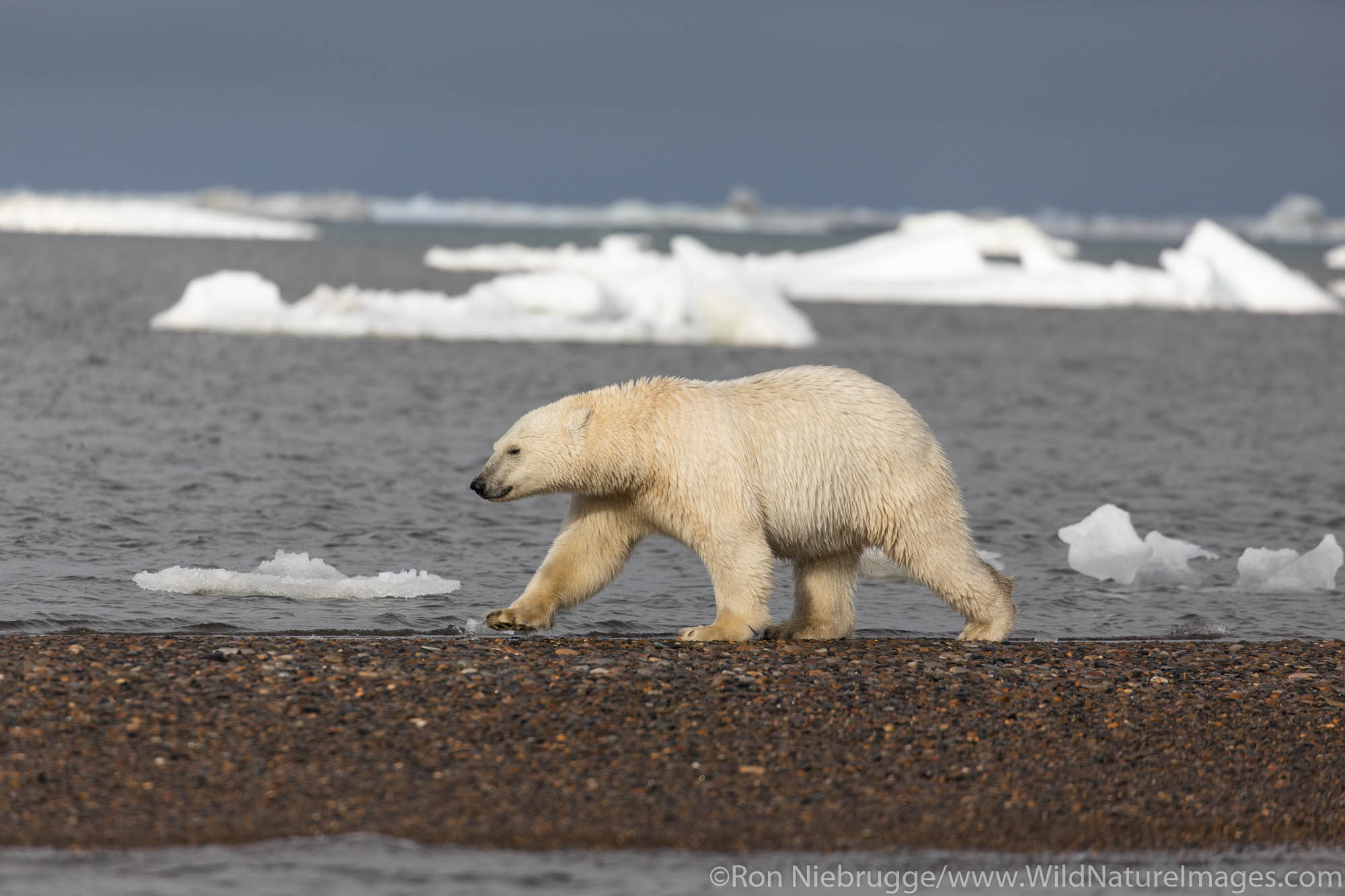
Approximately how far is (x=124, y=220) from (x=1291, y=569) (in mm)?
85208

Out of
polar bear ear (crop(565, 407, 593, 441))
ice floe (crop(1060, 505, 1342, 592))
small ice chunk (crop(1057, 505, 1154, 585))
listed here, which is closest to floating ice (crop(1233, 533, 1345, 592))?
ice floe (crop(1060, 505, 1342, 592))

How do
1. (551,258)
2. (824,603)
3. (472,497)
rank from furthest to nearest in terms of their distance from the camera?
1. (551,258)
2. (472,497)
3. (824,603)

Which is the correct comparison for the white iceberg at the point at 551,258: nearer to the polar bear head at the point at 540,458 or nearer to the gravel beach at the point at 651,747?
the polar bear head at the point at 540,458

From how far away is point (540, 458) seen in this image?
742 centimetres

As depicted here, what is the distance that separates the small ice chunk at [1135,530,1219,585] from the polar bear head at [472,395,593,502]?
173 inches

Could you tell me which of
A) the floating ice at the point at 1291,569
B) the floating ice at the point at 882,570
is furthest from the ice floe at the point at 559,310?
the floating ice at the point at 1291,569

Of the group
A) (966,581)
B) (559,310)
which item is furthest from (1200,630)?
(559,310)

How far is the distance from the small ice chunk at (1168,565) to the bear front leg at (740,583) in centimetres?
387

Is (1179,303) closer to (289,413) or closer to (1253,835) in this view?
(289,413)

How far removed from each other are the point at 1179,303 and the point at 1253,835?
36.7m

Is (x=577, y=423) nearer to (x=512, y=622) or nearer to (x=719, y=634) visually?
(x=512, y=622)

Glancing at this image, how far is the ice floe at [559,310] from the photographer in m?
26.8

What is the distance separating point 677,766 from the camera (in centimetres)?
561

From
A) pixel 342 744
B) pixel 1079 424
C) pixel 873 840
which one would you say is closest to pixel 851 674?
pixel 873 840
